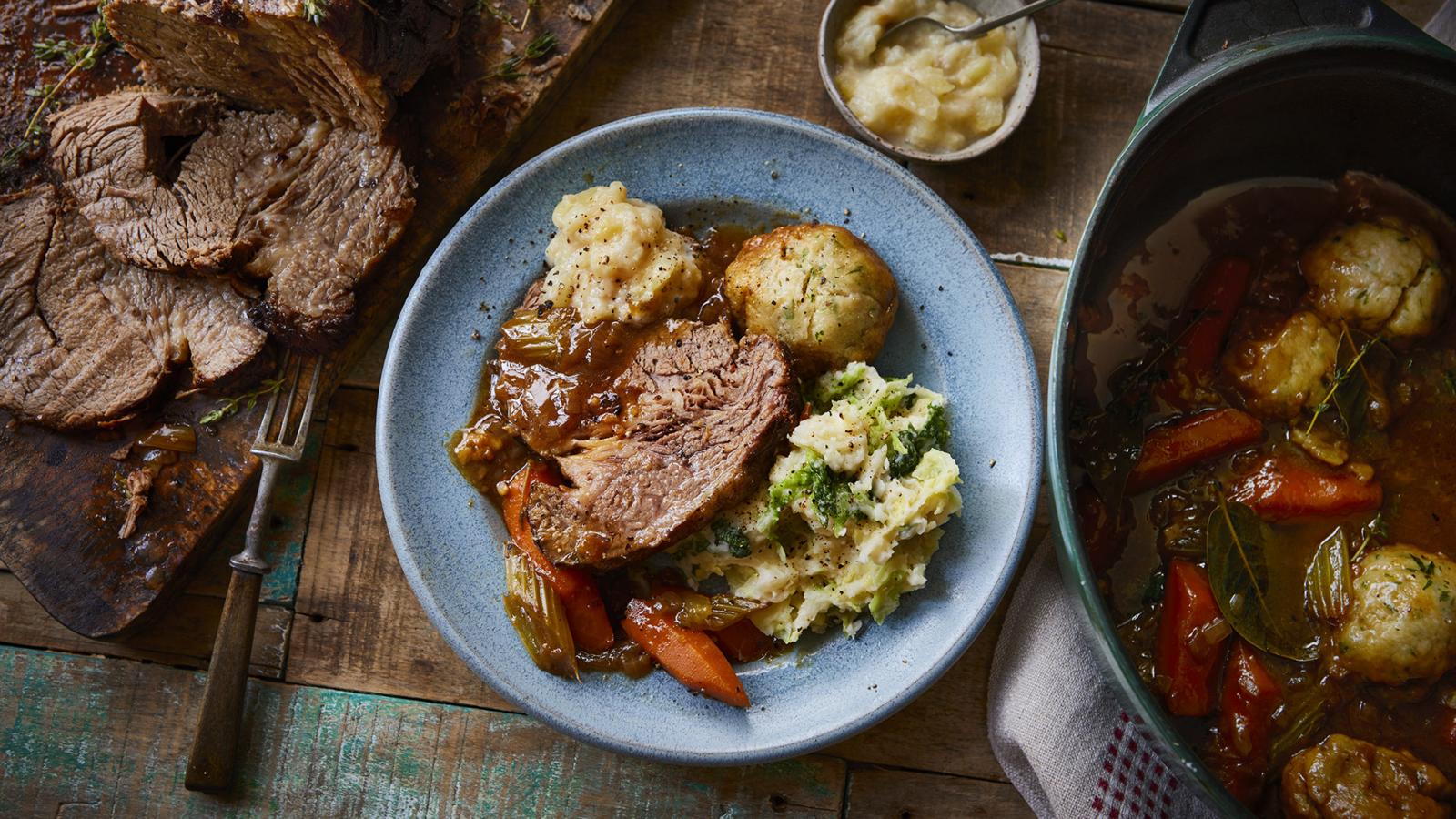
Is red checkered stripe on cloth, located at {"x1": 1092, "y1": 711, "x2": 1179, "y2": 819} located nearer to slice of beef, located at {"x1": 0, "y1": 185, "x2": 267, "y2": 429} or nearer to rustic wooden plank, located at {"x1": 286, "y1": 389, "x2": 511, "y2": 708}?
rustic wooden plank, located at {"x1": 286, "y1": 389, "x2": 511, "y2": 708}

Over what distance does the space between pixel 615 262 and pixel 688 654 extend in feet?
4.34

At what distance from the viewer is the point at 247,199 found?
345 cm

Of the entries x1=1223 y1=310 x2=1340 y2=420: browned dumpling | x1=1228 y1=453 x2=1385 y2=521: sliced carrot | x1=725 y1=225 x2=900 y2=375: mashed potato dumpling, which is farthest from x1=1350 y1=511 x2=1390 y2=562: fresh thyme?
x1=725 y1=225 x2=900 y2=375: mashed potato dumpling

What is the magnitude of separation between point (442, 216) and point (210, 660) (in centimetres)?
180

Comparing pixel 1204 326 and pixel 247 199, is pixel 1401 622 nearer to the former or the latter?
pixel 1204 326

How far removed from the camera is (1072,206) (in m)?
3.77

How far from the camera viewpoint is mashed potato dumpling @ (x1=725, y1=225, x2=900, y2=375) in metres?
3.16

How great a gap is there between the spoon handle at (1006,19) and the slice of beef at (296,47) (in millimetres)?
1846

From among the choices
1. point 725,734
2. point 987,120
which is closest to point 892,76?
point 987,120

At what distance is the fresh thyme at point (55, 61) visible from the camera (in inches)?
139

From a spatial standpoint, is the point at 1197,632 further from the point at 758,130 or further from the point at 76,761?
the point at 76,761

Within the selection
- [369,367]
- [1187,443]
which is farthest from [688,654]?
[1187,443]

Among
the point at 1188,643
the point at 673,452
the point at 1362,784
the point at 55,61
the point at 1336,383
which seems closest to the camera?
the point at 1362,784

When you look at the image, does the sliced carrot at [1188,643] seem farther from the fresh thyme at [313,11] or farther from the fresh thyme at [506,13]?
the fresh thyme at [313,11]
